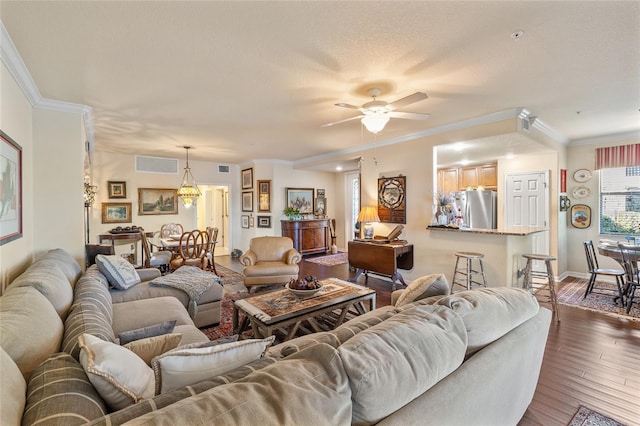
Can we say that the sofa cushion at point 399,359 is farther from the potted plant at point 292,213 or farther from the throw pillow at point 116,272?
the potted plant at point 292,213

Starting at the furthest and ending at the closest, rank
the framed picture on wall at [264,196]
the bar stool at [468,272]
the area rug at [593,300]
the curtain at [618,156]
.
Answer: the framed picture on wall at [264,196], the curtain at [618,156], the bar stool at [468,272], the area rug at [593,300]

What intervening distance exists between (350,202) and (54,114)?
649 centimetres

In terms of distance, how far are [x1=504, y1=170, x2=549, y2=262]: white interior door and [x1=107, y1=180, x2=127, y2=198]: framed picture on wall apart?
7.86 meters

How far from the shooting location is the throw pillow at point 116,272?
2699 millimetres

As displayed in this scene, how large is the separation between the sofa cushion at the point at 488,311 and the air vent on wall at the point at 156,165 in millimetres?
6847

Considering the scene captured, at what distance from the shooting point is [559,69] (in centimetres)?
245

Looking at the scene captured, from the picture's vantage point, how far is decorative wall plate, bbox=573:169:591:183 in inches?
200

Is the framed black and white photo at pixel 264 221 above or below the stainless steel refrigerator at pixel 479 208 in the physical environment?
below

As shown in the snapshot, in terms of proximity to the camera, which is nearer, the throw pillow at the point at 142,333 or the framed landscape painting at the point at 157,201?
the throw pillow at the point at 142,333

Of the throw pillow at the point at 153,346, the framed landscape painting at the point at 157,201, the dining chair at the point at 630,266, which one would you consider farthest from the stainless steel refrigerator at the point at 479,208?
the framed landscape painting at the point at 157,201

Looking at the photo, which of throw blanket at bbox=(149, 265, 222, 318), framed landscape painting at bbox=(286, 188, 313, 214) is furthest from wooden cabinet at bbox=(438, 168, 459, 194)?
throw blanket at bbox=(149, 265, 222, 318)

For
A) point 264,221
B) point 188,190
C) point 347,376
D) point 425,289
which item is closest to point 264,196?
point 264,221

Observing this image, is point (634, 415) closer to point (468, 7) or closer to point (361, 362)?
point (361, 362)

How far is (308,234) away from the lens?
24.3 ft
